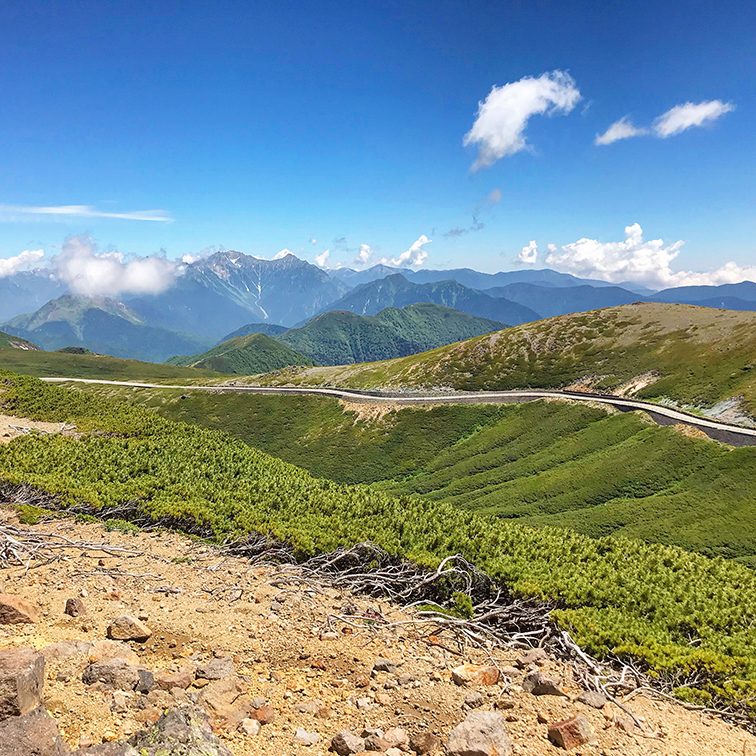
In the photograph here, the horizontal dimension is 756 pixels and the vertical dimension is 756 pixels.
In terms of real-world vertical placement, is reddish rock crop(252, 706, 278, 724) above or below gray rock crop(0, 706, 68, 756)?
below

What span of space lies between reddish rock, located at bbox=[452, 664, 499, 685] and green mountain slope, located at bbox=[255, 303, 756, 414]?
7128cm

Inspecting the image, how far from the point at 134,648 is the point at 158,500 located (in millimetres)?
11386

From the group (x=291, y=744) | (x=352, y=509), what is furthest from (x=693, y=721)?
(x=352, y=509)

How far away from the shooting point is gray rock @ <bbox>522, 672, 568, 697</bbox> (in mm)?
8375

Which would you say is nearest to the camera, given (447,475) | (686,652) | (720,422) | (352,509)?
(686,652)

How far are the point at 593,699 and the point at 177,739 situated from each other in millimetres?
7364

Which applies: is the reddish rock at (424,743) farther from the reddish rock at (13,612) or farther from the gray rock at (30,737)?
the reddish rock at (13,612)

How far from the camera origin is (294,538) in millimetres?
15391

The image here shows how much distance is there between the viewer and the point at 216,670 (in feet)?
26.1

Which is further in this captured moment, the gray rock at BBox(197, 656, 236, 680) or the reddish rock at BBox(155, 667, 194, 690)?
the gray rock at BBox(197, 656, 236, 680)

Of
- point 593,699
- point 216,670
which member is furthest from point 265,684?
point 593,699

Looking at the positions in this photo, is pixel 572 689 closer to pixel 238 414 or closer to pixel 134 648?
pixel 134 648

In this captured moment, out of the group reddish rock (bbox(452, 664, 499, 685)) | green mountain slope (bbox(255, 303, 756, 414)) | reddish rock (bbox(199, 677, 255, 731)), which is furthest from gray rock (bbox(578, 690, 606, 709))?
green mountain slope (bbox(255, 303, 756, 414))

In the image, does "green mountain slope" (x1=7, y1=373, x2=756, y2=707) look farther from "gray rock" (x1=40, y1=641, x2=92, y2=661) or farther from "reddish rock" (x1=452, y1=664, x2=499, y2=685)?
"gray rock" (x1=40, y1=641, x2=92, y2=661)
